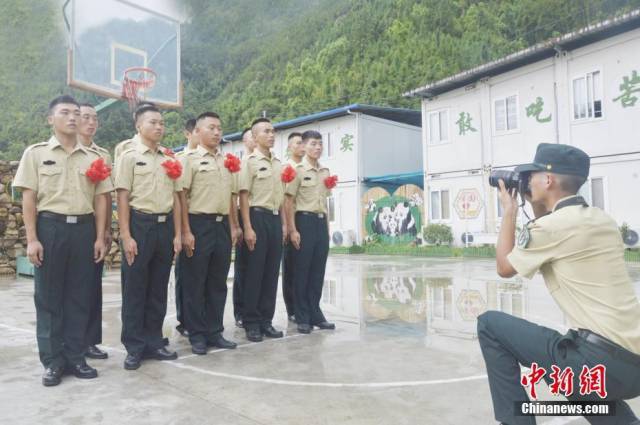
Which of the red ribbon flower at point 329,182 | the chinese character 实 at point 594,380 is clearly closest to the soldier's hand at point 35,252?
the red ribbon flower at point 329,182

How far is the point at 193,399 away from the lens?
2.94 meters

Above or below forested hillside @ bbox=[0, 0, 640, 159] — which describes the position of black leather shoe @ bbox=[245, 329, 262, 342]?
below

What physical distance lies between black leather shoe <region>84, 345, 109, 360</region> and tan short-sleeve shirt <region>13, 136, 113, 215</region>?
1.09 meters

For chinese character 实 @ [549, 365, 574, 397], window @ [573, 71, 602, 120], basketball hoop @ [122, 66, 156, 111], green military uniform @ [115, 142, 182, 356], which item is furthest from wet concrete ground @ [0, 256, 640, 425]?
window @ [573, 71, 602, 120]

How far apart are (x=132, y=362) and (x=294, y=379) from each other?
1.14 m

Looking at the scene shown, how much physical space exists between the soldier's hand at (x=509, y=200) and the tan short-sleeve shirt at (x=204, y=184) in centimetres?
240

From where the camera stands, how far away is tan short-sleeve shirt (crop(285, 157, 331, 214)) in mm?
5074

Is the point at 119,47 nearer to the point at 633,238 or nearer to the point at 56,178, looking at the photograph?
the point at 56,178

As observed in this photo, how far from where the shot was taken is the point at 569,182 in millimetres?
2219

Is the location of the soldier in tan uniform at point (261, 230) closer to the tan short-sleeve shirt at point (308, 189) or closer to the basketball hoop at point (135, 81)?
the tan short-sleeve shirt at point (308, 189)

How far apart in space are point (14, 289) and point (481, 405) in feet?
25.9

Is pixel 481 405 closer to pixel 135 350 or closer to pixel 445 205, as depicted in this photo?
pixel 135 350

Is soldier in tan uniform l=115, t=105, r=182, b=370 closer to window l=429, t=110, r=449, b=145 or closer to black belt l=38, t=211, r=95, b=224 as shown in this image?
black belt l=38, t=211, r=95, b=224

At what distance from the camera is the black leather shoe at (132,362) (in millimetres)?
3633
